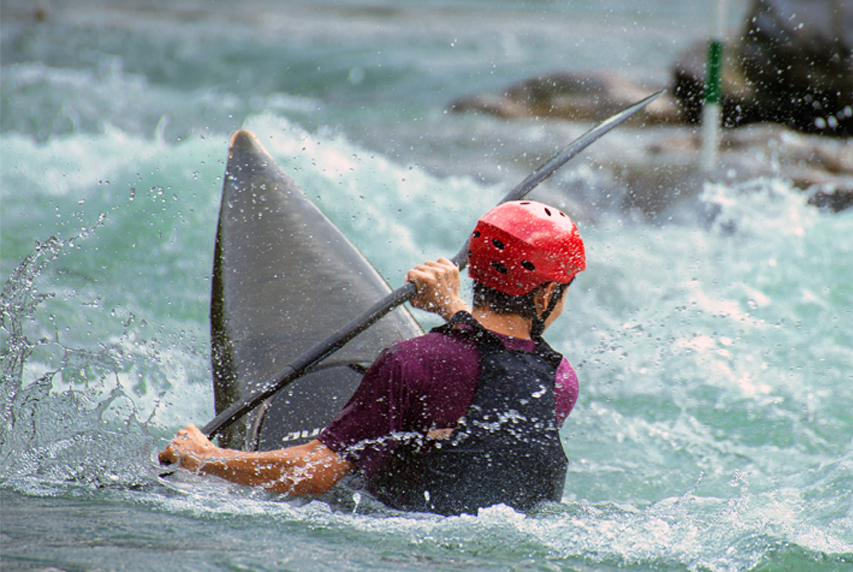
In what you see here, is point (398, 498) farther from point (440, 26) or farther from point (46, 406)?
point (440, 26)

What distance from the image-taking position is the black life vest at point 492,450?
2.03 m

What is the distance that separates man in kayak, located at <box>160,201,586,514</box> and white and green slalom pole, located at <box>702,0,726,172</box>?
5765 millimetres

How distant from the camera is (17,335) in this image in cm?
293

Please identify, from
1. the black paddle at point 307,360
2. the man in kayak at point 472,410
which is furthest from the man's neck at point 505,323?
the black paddle at point 307,360

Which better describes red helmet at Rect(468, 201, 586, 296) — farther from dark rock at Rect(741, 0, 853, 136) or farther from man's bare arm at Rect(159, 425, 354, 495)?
dark rock at Rect(741, 0, 853, 136)

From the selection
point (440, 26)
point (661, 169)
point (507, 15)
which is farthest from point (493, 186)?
point (507, 15)

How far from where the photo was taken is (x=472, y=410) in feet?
6.66

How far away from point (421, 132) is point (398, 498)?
9.40m

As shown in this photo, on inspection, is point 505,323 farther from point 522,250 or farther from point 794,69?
point 794,69

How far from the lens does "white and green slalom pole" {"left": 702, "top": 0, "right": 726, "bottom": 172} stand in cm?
730

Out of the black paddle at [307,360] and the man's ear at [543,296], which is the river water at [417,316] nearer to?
the black paddle at [307,360]

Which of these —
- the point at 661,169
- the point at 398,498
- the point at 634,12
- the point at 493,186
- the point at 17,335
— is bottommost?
the point at 398,498

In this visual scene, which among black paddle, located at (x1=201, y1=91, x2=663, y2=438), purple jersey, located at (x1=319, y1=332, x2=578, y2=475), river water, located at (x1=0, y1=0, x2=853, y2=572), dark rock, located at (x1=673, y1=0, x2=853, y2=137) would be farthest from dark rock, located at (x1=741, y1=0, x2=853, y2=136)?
purple jersey, located at (x1=319, y1=332, x2=578, y2=475)

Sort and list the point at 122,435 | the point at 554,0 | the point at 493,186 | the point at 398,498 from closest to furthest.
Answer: the point at 398,498 < the point at 122,435 < the point at 493,186 < the point at 554,0
